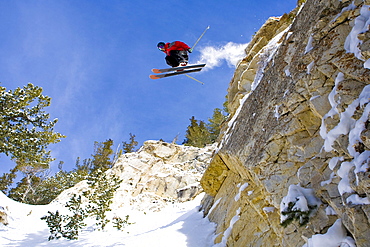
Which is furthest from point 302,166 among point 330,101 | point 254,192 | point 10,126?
point 10,126

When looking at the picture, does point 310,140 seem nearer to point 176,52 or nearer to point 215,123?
point 176,52

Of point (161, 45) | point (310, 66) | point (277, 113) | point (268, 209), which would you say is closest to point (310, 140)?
point (277, 113)

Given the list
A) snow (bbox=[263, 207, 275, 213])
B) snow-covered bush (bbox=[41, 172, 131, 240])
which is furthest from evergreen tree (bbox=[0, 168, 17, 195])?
snow (bbox=[263, 207, 275, 213])

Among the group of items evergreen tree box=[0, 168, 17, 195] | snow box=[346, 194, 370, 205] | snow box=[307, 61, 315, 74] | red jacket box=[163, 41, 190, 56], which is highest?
evergreen tree box=[0, 168, 17, 195]

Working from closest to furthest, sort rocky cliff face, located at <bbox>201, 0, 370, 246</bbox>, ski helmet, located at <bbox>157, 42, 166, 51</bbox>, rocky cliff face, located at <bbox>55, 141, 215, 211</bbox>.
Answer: rocky cliff face, located at <bbox>201, 0, 370, 246</bbox> → ski helmet, located at <bbox>157, 42, 166, 51</bbox> → rocky cliff face, located at <bbox>55, 141, 215, 211</bbox>

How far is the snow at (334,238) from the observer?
341 centimetres

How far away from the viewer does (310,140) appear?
195 inches

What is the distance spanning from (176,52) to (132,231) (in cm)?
978

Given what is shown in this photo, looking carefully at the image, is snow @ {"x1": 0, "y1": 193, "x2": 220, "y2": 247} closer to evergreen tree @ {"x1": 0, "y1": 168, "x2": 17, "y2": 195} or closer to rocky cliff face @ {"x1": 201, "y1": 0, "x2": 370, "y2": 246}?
rocky cliff face @ {"x1": 201, "y1": 0, "x2": 370, "y2": 246}

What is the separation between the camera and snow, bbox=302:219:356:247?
3.41 metres

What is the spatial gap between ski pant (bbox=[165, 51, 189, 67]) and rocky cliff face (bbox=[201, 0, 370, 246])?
4.65 m

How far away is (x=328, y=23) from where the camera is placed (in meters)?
5.21

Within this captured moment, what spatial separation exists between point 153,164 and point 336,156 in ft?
70.9

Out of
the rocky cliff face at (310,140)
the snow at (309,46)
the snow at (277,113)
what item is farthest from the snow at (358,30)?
the snow at (277,113)
